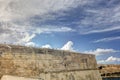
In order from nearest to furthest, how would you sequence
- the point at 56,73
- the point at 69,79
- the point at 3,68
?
the point at 3,68, the point at 56,73, the point at 69,79

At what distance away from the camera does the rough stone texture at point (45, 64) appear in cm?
1004

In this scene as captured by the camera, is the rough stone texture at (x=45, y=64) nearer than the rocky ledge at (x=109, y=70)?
Yes

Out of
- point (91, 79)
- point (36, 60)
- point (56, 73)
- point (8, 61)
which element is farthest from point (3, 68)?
point (91, 79)

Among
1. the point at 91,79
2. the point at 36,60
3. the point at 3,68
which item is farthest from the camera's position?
the point at 91,79

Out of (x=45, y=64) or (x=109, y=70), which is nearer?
(x=45, y=64)

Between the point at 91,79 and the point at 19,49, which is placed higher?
the point at 19,49

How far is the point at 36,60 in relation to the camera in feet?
37.8

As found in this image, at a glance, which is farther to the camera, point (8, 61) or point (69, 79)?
point (69, 79)

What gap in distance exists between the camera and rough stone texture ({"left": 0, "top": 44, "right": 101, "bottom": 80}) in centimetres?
1004

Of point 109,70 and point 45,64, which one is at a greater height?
point 45,64

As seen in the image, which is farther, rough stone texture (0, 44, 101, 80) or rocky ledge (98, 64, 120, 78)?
rocky ledge (98, 64, 120, 78)

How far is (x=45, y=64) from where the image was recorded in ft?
39.5

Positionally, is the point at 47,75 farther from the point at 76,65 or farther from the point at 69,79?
the point at 76,65

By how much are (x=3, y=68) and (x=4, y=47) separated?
1.06 metres
